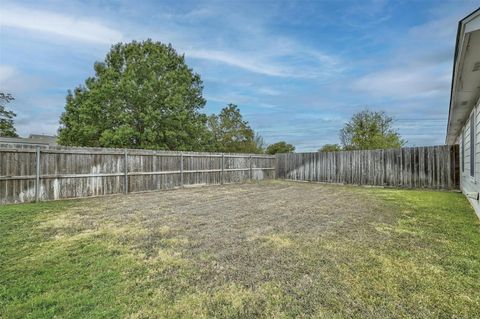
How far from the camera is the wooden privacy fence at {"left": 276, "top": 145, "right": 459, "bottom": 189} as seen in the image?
990cm

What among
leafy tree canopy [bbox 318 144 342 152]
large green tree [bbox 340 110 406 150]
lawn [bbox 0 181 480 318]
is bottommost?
lawn [bbox 0 181 480 318]

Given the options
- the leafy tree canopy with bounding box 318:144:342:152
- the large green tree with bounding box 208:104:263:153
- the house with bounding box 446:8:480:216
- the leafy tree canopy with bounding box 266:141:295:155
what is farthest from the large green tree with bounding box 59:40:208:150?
the house with bounding box 446:8:480:216

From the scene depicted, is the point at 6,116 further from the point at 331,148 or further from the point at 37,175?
the point at 331,148

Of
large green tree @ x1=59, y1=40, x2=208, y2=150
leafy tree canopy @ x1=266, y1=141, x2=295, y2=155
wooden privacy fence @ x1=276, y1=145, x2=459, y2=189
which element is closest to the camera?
wooden privacy fence @ x1=276, y1=145, x2=459, y2=189

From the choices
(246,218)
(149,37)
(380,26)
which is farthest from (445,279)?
(149,37)

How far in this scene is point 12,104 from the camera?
2214 centimetres

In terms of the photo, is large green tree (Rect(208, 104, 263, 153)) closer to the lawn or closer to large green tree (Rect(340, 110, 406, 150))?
large green tree (Rect(340, 110, 406, 150))

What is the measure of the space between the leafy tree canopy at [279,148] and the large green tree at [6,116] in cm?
2321

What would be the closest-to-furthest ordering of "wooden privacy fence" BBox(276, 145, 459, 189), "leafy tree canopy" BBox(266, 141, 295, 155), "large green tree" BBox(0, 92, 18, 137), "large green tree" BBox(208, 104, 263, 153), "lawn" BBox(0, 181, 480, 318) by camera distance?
1. "lawn" BBox(0, 181, 480, 318)
2. "wooden privacy fence" BBox(276, 145, 459, 189)
3. "large green tree" BBox(0, 92, 18, 137)
4. "large green tree" BBox(208, 104, 263, 153)
5. "leafy tree canopy" BBox(266, 141, 295, 155)

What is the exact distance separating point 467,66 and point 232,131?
2170 centimetres

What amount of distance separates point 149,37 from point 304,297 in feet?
67.7

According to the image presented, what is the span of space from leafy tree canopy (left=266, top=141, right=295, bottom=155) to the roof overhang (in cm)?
1854

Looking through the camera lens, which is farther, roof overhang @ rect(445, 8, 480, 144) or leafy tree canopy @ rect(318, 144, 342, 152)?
leafy tree canopy @ rect(318, 144, 342, 152)

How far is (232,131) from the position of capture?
24.8m
